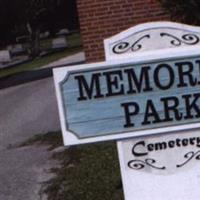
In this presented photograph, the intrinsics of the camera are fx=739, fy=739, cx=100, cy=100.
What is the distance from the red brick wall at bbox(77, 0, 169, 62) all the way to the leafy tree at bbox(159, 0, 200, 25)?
364 cm

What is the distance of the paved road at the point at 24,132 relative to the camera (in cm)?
867

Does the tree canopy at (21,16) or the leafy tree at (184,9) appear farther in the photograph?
the tree canopy at (21,16)

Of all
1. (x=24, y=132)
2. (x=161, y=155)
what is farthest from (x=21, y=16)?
(x=161, y=155)

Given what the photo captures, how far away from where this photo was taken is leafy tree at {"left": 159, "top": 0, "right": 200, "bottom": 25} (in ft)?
24.0

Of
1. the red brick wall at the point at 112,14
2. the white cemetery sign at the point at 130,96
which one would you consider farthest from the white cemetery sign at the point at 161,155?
the red brick wall at the point at 112,14

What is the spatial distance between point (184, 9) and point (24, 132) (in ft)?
21.8

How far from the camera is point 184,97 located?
509 centimetres

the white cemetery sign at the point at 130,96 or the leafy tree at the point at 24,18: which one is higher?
the white cemetery sign at the point at 130,96

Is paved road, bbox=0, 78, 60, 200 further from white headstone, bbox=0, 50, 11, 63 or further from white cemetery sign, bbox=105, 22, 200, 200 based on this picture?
white headstone, bbox=0, 50, 11, 63

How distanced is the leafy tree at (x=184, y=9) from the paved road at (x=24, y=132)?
2467mm

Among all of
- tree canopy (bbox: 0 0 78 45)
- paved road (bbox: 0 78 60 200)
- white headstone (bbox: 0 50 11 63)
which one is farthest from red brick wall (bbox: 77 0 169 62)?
white headstone (bbox: 0 50 11 63)

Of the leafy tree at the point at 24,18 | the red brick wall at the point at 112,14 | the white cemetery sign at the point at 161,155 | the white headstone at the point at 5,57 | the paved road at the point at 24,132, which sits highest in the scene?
the white cemetery sign at the point at 161,155

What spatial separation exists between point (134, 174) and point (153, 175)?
0.13 metres

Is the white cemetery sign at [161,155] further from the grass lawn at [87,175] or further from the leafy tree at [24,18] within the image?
the leafy tree at [24,18]
